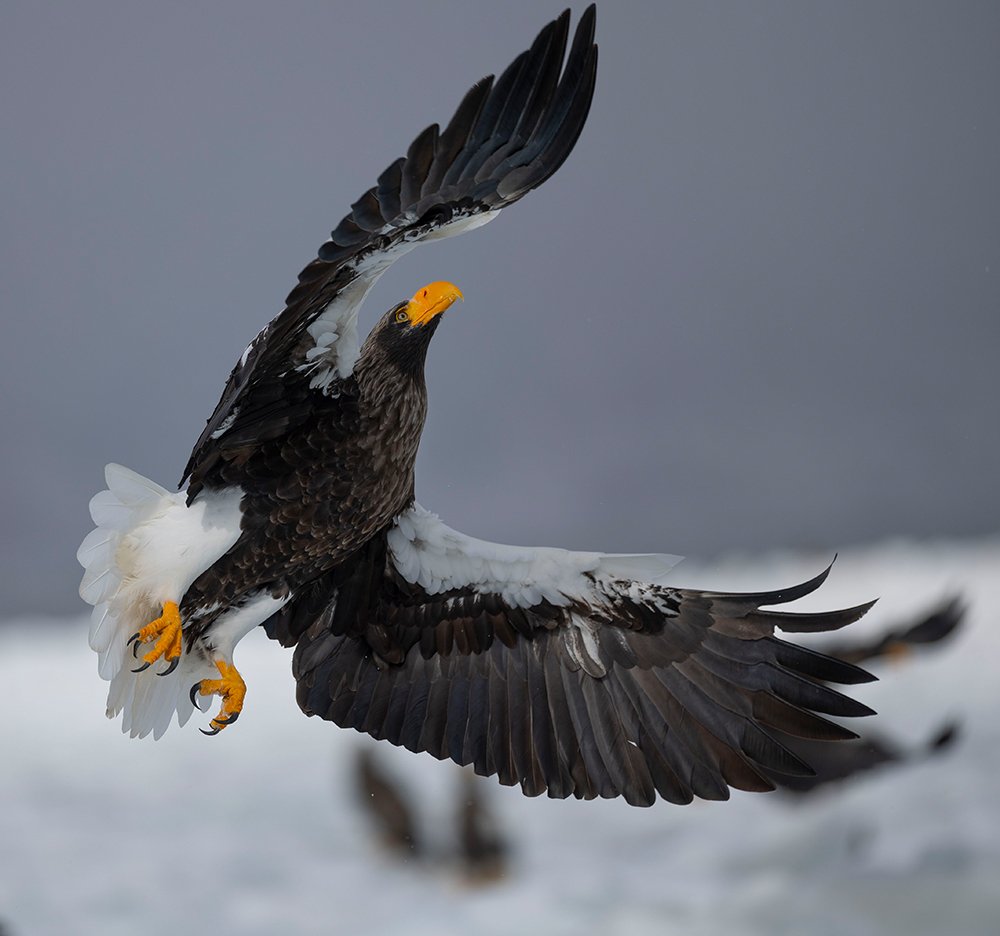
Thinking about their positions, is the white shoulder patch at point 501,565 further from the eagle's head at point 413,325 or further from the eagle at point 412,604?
the eagle's head at point 413,325

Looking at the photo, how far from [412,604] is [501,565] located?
27 centimetres

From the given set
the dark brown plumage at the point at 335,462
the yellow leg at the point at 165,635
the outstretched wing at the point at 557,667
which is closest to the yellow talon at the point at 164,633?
the yellow leg at the point at 165,635

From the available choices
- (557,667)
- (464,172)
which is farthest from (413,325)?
(557,667)

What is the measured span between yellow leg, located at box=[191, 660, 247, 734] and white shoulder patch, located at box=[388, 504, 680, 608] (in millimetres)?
449

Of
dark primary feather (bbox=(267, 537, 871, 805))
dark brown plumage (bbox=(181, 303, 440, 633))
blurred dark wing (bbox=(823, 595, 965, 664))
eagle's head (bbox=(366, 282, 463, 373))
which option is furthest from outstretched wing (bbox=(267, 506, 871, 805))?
blurred dark wing (bbox=(823, 595, 965, 664))

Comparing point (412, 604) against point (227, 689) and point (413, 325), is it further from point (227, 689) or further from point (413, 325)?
point (413, 325)

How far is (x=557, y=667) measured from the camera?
2705 mm

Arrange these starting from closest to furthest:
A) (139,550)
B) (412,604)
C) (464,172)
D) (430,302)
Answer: (464,172) → (430,302) → (139,550) → (412,604)

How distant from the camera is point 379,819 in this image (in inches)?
192

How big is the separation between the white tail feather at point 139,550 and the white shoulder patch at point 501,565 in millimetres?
462

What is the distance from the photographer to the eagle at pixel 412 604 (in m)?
2.29

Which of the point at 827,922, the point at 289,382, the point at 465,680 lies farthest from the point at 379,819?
the point at 289,382

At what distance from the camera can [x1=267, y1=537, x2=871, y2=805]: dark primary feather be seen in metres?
2.45

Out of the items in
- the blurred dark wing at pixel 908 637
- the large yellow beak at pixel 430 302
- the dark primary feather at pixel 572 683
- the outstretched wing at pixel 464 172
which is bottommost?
the dark primary feather at pixel 572 683
